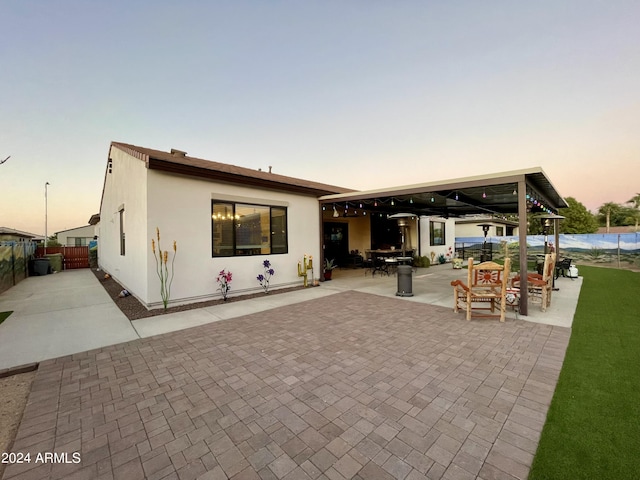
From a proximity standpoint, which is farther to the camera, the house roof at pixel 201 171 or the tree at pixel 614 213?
the tree at pixel 614 213

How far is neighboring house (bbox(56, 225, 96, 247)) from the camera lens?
32.1 metres

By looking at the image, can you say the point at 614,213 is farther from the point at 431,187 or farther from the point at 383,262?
the point at 431,187

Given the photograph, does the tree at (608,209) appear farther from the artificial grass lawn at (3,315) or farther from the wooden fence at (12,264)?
the wooden fence at (12,264)

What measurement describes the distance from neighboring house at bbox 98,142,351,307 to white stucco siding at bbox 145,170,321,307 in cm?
2

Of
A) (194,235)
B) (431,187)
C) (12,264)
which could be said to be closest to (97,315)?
(194,235)

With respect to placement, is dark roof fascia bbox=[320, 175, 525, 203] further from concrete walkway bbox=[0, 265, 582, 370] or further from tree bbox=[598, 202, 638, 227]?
tree bbox=[598, 202, 638, 227]

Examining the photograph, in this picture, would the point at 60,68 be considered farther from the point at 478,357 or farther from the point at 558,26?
the point at 558,26

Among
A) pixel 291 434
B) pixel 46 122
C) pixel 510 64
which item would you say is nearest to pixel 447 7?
pixel 510 64

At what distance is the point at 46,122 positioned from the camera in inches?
388

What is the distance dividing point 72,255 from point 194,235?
56.8 feet

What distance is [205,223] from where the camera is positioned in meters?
6.69

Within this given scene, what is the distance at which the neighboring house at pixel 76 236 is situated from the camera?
32.1m

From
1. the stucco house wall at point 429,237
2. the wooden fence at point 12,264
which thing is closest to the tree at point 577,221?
the stucco house wall at point 429,237

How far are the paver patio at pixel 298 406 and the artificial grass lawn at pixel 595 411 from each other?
0.46ft
